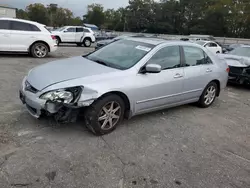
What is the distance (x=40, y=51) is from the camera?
998cm

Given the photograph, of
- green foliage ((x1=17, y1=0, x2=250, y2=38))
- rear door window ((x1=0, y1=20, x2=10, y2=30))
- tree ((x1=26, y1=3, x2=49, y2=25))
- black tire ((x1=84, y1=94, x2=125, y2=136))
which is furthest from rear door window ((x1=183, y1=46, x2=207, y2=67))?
tree ((x1=26, y1=3, x2=49, y2=25))

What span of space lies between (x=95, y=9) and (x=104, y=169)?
301 ft

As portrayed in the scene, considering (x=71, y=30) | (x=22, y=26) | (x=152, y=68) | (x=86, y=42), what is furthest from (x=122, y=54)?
(x=86, y=42)

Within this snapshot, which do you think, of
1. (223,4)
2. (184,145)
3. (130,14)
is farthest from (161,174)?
(130,14)

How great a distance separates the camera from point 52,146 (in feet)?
10.2

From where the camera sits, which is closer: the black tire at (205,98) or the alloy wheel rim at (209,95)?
the black tire at (205,98)

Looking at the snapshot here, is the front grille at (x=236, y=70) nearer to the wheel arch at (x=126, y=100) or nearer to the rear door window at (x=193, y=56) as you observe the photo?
the rear door window at (x=193, y=56)

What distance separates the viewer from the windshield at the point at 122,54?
3.87m

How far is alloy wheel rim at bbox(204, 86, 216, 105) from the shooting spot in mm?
5133

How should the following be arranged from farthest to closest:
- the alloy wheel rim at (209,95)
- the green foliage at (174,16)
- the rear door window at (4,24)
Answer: the green foliage at (174,16), the rear door window at (4,24), the alloy wheel rim at (209,95)

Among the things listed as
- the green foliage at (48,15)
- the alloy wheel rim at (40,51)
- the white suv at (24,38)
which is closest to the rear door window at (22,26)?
the white suv at (24,38)

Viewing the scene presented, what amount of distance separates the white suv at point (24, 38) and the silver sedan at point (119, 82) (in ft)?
19.5

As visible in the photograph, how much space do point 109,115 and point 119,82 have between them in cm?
52

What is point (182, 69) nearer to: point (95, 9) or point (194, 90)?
point (194, 90)
